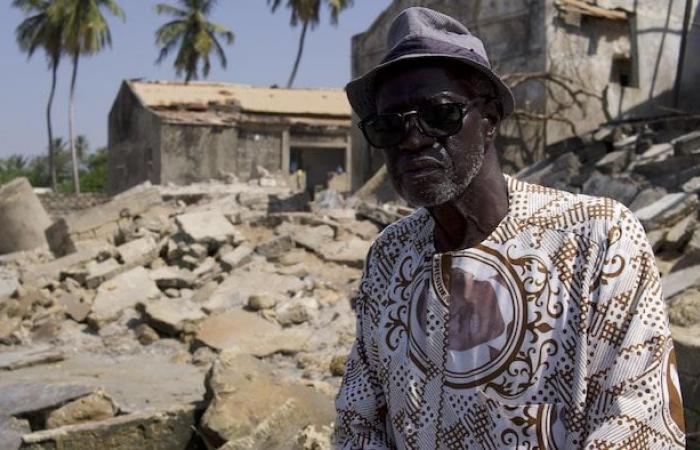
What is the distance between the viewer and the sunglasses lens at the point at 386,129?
1.63 m

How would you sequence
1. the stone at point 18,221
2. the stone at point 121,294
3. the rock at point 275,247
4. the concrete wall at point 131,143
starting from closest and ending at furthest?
the stone at point 121,294, the rock at point 275,247, the stone at point 18,221, the concrete wall at point 131,143

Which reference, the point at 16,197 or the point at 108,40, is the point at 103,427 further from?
the point at 108,40

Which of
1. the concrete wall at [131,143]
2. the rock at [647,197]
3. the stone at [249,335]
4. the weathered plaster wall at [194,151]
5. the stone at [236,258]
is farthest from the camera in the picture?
the concrete wall at [131,143]

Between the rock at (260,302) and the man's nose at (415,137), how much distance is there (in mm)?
7192

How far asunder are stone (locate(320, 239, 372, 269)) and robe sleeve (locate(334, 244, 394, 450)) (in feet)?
27.2

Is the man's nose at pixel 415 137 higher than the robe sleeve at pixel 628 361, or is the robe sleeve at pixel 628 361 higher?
the man's nose at pixel 415 137

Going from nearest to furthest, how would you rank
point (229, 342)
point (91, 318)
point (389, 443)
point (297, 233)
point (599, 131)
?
point (389, 443) → point (229, 342) → point (91, 318) → point (297, 233) → point (599, 131)

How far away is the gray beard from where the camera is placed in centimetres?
162

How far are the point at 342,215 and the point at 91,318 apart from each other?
→ 481 centimetres

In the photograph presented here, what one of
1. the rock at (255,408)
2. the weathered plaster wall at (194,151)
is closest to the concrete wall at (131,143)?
the weathered plaster wall at (194,151)

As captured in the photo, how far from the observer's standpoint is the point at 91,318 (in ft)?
29.9

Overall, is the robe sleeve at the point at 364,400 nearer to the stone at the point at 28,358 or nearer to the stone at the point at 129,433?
the stone at the point at 129,433

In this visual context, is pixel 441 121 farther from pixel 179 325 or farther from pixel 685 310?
pixel 179 325

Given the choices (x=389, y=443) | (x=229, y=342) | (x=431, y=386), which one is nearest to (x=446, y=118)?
(x=431, y=386)
